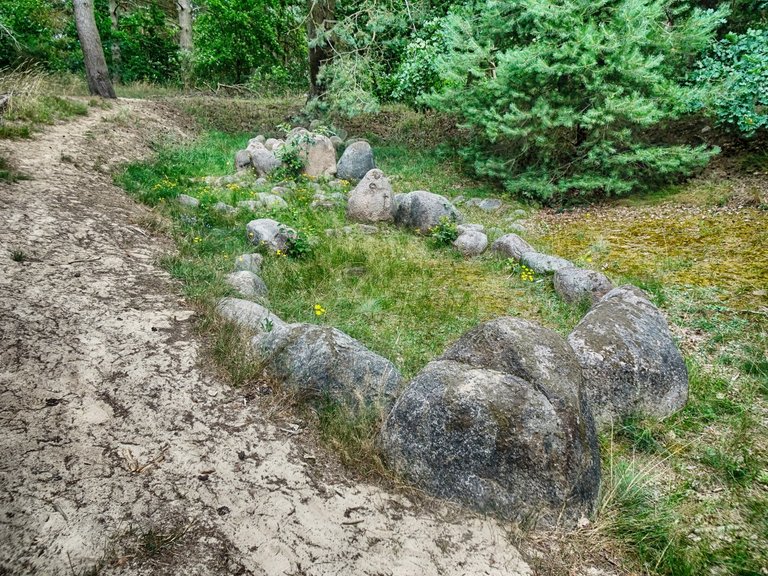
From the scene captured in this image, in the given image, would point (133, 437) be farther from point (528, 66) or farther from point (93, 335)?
point (528, 66)

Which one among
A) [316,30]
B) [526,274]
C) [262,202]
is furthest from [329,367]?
[316,30]

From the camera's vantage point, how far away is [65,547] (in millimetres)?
1871

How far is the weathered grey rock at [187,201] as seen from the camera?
20.8 ft

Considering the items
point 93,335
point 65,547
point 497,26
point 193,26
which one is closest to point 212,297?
point 93,335

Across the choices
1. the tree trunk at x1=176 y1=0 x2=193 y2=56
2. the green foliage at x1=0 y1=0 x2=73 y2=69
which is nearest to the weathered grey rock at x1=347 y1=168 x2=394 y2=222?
the green foliage at x1=0 y1=0 x2=73 y2=69

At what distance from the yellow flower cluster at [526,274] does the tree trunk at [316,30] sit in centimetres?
783

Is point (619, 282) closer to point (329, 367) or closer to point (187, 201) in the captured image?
point (329, 367)

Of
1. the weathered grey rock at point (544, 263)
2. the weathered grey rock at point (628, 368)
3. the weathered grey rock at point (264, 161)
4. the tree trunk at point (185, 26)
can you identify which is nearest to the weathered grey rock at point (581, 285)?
the weathered grey rock at point (544, 263)

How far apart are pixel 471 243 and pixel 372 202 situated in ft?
5.96

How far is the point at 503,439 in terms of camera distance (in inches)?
90.9

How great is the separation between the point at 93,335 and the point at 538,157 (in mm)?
7278

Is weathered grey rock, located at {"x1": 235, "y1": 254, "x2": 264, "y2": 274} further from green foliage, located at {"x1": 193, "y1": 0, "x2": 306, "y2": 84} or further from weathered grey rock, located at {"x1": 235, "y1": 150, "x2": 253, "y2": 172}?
green foliage, located at {"x1": 193, "y1": 0, "x2": 306, "y2": 84}

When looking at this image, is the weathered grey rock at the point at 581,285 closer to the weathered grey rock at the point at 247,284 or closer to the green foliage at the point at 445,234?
the green foliage at the point at 445,234

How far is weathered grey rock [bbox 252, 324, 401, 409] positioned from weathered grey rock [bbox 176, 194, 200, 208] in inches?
152
